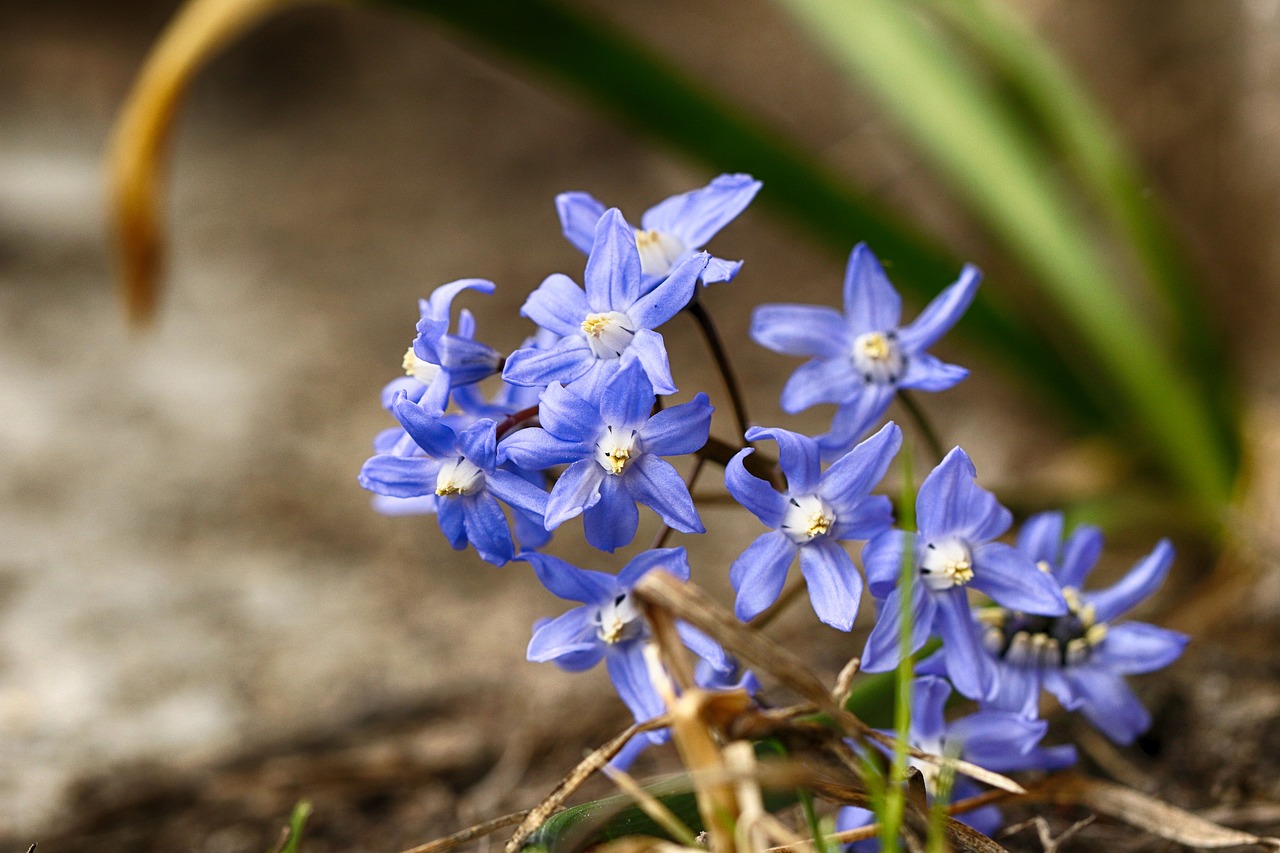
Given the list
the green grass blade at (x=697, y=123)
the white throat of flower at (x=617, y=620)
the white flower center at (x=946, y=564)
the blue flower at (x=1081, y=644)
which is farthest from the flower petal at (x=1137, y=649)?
the green grass blade at (x=697, y=123)

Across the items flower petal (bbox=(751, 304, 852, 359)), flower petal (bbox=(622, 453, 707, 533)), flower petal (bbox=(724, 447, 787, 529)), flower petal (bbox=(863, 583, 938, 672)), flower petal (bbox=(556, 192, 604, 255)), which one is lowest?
flower petal (bbox=(863, 583, 938, 672))

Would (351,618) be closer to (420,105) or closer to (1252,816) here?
(1252,816)

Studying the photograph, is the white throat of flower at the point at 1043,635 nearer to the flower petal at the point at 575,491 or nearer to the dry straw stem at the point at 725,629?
the dry straw stem at the point at 725,629

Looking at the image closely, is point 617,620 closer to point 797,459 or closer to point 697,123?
point 797,459

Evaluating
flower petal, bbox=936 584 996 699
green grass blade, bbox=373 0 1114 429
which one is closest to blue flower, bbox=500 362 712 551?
flower petal, bbox=936 584 996 699

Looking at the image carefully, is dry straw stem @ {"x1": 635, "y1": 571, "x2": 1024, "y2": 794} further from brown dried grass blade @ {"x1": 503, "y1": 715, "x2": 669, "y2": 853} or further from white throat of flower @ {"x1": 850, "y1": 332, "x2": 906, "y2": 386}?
white throat of flower @ {"x1": 850, "y1": 332, "x2": 906, "y2": 386}
